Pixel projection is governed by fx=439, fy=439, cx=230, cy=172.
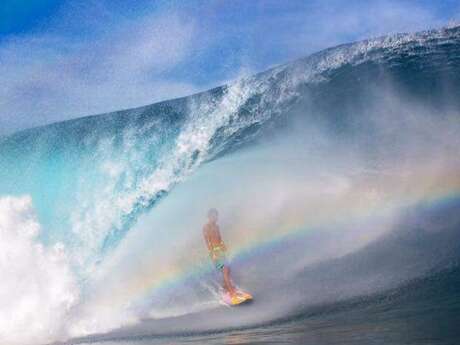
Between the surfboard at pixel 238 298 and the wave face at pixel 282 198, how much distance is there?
0.66ft

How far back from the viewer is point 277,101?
44.8 feet

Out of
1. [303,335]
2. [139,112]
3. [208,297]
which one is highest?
[139,112]

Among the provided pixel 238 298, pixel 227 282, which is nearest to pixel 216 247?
pixel 227 282

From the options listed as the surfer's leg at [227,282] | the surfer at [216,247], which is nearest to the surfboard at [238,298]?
the surfer's leg at [227,282]

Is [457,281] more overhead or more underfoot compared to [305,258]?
more underfoot

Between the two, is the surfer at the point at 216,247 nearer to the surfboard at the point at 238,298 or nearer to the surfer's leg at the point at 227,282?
the surfer's leg at the point at 227,282

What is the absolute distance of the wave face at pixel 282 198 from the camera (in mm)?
7949

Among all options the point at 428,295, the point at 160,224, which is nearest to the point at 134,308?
the point at 160,224

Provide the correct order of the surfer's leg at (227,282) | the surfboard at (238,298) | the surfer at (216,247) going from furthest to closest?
the surfer at (216,247) < the surfer's leg at (227,282) < the surfboard at (238,298)

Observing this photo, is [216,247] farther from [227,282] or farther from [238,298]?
[238,298]

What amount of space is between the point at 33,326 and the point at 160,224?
364cm

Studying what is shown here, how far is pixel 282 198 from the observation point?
10305 mm

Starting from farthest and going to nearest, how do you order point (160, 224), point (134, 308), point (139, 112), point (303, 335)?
point (139, 112) < point (160, 224) < point (134, 308) < point (303, 335)

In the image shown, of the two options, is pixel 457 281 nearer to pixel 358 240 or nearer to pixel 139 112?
pixel 358 240
